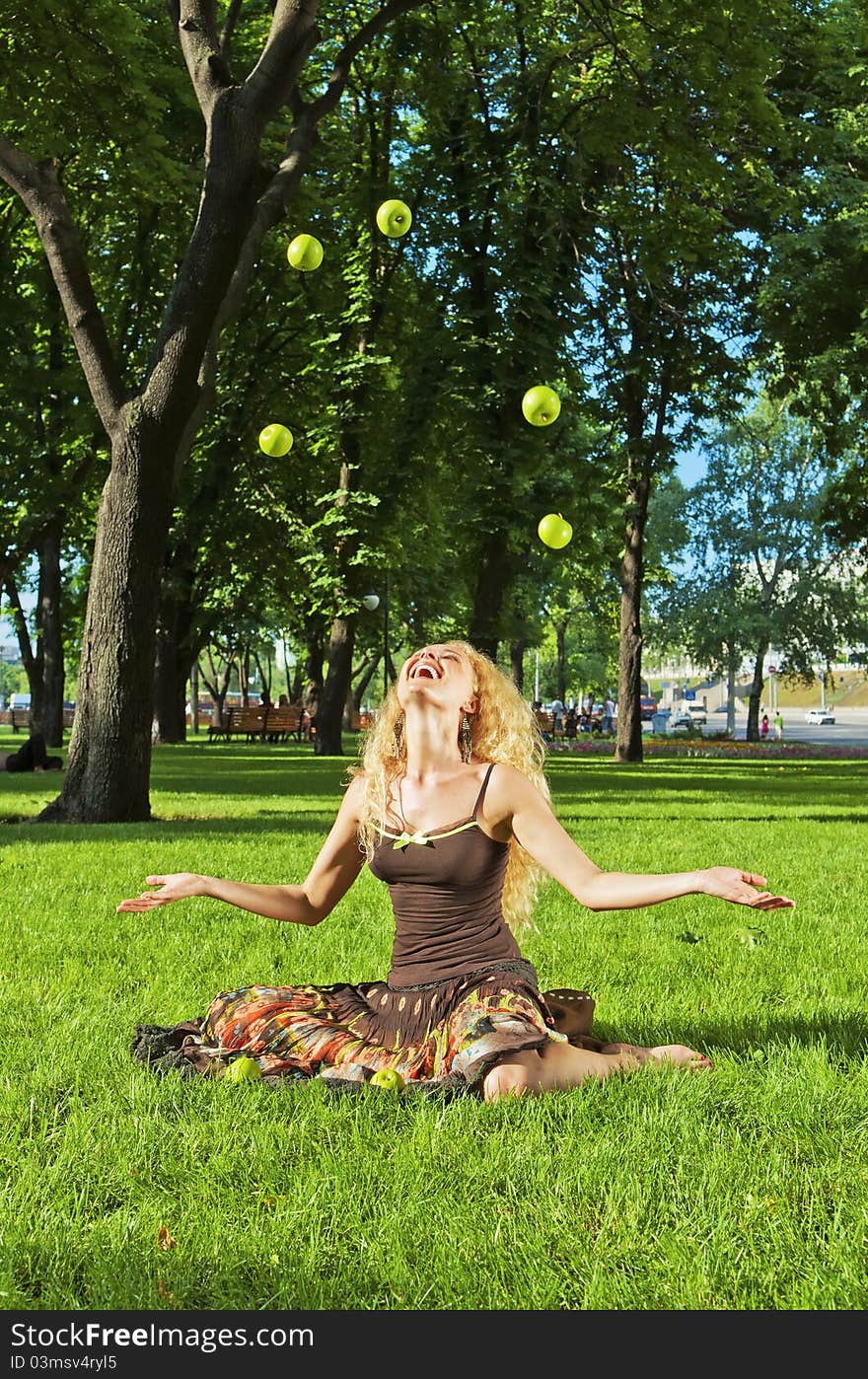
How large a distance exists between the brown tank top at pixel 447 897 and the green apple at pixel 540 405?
7.31 metres

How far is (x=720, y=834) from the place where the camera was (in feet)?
42.2

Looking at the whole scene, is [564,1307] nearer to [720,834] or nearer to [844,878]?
[844,878]

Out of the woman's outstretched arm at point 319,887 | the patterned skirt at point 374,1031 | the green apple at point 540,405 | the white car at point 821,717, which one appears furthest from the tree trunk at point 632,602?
the white car at point 821,717

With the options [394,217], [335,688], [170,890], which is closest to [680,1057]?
[170,890]

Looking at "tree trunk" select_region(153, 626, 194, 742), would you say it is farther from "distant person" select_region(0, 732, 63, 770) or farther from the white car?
the white car

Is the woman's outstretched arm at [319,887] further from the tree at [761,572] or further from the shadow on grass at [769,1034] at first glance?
the tree at [761,572]

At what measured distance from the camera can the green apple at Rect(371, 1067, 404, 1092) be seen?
164 inches

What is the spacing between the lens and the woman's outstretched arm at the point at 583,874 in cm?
373

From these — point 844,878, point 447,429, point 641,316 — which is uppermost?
point 641,316

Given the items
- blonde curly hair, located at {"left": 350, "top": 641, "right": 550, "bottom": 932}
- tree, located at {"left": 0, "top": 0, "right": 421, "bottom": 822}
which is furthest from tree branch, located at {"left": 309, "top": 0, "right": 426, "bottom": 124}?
blonde curly hair, located at {"left": 350, "top": 641, "right": 550, "bottom": 932}

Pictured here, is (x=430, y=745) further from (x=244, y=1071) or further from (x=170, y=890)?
(x=244, y=1071)
